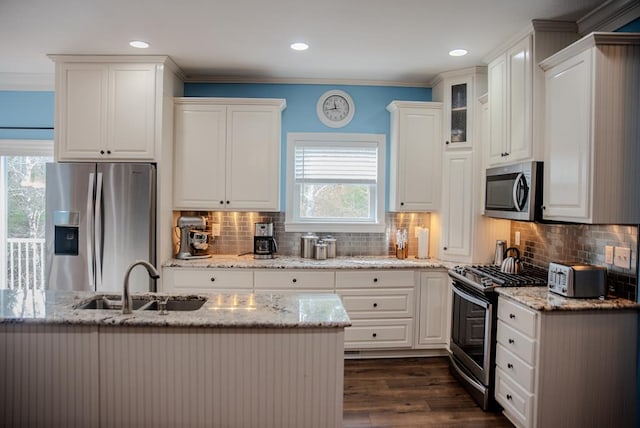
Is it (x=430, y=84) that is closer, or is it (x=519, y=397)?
(x=519, y=397)

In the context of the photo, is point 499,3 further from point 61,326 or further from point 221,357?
point 61,326

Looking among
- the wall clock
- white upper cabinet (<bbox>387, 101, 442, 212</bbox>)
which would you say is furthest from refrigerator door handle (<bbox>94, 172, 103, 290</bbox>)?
white upper cabinet (<bbox>387, 101, 442, 212</bbox>)

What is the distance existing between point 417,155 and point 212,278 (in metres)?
2.25

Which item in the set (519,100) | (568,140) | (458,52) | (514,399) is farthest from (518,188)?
(514,399)

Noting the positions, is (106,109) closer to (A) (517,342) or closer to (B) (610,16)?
(A) (517,342)

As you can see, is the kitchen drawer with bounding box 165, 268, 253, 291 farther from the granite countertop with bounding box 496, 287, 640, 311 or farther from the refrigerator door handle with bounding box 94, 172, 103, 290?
the granite countertop with bounding box 496, 287, 640, 311

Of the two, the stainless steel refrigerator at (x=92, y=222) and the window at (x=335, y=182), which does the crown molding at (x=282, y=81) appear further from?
the stainless steel refrigerator at (x=92, y=222)

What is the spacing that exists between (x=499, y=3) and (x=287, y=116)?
2263 millimetres

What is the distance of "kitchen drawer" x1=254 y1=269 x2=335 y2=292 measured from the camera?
380cm

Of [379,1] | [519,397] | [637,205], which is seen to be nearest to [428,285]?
[519,397]

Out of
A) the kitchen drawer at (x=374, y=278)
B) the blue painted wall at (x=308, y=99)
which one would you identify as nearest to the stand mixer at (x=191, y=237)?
the blue painted wall at (x=308, y=99)

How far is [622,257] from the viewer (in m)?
2.57

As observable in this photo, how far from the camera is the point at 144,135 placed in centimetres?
369

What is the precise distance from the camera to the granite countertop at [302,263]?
3.78m
